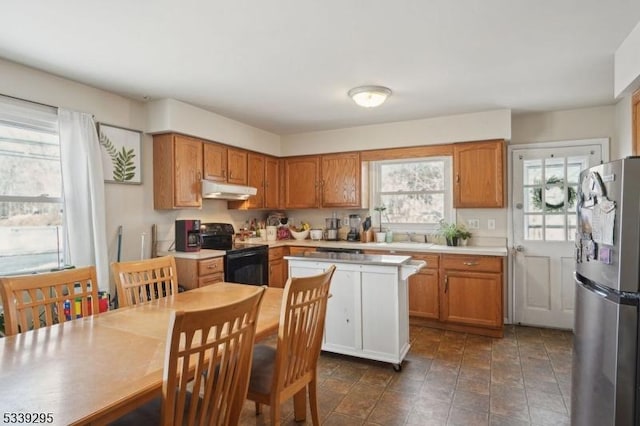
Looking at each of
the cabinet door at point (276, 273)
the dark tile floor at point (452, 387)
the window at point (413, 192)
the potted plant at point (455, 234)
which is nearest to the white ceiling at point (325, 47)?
the window at point (413, 192)

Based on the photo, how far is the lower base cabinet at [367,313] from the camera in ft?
9.19

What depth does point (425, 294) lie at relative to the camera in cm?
394

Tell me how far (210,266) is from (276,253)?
1.15 meters

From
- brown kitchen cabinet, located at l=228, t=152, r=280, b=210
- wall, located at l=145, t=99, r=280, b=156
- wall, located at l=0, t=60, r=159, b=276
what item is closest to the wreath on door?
brown kitchen cabinet, located at l=228, t=152, r=280, b=210

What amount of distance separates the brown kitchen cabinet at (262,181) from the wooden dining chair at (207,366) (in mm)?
3228

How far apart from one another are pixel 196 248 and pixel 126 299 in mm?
1586

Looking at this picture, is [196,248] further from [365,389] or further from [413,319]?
[413,319]

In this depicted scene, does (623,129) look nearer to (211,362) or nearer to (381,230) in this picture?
(381,230)

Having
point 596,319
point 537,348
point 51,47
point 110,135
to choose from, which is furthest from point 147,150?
point 537,348

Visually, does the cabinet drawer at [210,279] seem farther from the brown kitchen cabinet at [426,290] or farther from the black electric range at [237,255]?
the brown kitchen cabinet at [426,290]

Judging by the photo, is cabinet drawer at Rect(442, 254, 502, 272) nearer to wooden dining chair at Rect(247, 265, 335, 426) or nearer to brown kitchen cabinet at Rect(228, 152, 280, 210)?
wooden dining chair at Rect(247, 265, 335, 426)

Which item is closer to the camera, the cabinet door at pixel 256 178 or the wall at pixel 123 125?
the wall at pixel 123 125

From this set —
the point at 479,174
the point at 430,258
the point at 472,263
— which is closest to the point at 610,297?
the point at 472,263

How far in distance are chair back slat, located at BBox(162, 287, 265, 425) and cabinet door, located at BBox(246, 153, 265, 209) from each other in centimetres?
327
